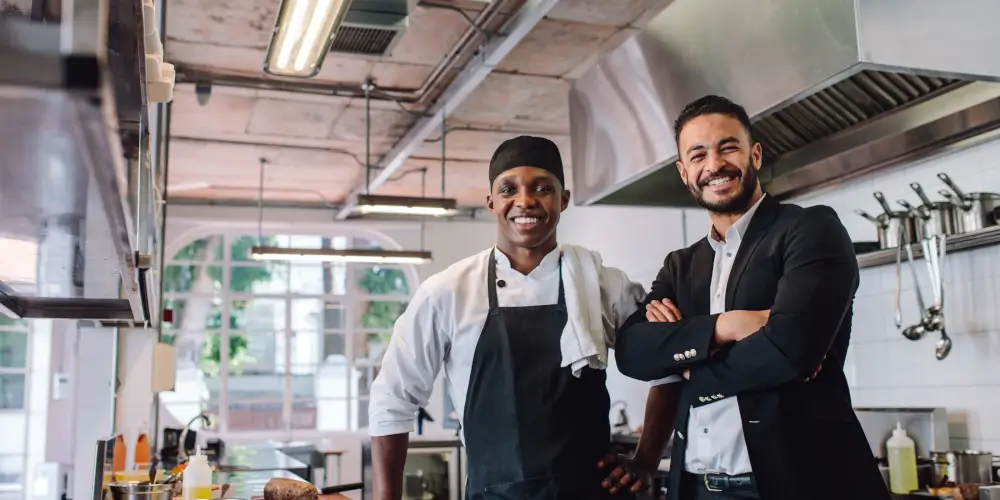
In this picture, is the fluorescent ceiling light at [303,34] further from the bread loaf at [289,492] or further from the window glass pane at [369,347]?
the window glass pane at [369,347]

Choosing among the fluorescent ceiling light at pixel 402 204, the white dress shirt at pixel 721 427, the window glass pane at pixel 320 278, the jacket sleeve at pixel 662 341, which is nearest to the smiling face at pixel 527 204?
the jacket sleeve at pixel 662 341

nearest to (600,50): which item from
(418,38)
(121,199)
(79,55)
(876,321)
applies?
(418,38)

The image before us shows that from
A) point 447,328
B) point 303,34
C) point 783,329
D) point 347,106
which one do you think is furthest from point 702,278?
point 347,106

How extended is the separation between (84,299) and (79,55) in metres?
2.65

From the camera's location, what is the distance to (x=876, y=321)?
14.2 feet

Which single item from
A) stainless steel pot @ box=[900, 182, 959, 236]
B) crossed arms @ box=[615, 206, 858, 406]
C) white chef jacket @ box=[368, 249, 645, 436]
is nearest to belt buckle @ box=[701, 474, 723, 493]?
crossed arms @ box=[615, 206, 858, 406]

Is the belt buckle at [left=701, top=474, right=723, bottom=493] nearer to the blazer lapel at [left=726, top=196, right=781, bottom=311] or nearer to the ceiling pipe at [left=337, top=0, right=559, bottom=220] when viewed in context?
the blazer lapel at [left=726, top=196, right=781, bottom=311]

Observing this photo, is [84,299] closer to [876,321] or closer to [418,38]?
[418,38]

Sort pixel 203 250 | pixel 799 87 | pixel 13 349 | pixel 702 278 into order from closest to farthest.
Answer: pixel 702 278, pixel 799 87, pixel 13 349, pixel 203 250

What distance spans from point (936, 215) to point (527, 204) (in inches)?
85.3

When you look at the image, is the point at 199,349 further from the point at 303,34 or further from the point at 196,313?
the point at 303,34

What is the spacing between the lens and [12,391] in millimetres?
8672

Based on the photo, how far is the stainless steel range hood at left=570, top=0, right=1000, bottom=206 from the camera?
8.27ft

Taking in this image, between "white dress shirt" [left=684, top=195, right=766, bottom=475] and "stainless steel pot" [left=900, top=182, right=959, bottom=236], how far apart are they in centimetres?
194
